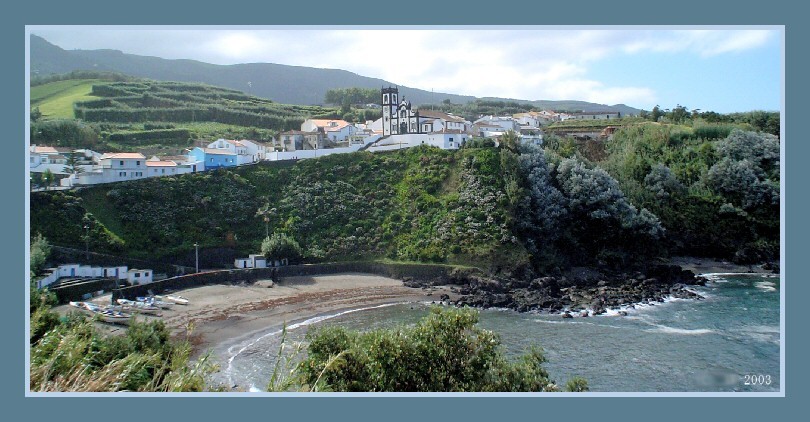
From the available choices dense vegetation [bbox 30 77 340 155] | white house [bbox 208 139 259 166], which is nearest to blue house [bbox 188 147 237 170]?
white house [bbox 208 139 259 166]

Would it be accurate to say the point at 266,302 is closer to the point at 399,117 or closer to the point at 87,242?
the point at 87,242

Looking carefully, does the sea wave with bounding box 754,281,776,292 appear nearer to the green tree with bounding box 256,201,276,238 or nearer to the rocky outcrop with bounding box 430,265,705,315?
the rocky outcrop with bounding box 430,265,705,315

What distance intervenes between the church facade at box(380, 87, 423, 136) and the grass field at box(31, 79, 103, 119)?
10524 mm

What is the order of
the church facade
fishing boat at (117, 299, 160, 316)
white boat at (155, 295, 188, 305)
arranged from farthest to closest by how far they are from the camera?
the church facade, white boat at (155, 295, 188, 305), fishing boat at (117, 299, 160, 316)

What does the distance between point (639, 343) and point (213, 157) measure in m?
14.0

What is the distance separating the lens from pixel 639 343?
1114 cm

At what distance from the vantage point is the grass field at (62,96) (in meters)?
16.6

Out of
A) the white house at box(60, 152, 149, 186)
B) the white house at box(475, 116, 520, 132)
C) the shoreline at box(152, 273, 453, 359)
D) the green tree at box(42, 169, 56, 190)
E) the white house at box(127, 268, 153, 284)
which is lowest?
the shoreline at box(152, 273, 453, 359)

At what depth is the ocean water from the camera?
A: 30.9 ft

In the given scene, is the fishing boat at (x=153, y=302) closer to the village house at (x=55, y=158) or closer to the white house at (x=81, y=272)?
the white house at (x=81, y=272)

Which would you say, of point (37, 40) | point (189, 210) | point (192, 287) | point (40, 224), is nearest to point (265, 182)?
point (189, 210)

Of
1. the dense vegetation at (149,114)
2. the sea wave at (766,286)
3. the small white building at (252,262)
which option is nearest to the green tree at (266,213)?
the small white building at (252,262)

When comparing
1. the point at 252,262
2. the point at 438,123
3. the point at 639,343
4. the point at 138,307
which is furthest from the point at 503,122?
the point at 138,307

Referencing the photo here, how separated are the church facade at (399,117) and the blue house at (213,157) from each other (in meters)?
5.95
